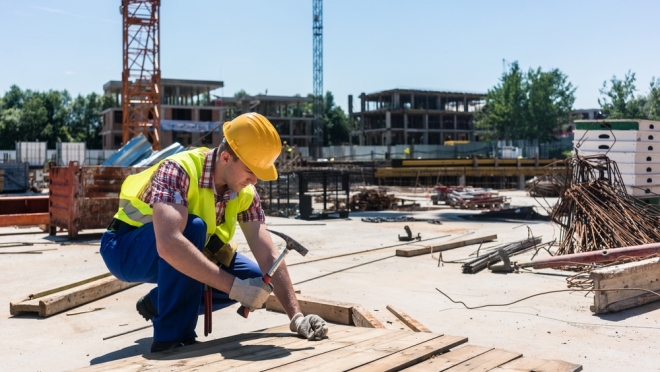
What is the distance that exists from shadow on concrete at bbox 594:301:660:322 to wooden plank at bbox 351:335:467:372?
2.24m

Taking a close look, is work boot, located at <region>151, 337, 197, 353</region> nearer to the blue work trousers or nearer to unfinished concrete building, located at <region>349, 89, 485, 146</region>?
the blue work trousers

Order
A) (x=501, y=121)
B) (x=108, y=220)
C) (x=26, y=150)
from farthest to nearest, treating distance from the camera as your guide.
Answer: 1. (x=501, y=121)
2. (x=26, y=150)
3. (x=108, y=220)

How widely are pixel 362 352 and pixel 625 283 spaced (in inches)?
132

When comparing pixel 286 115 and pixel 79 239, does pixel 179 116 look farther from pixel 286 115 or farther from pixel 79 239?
pixel 79 239

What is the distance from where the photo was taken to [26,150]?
52031mm

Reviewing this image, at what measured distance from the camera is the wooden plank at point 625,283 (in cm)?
542

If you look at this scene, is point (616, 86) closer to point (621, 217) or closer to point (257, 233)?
point (621, 217)

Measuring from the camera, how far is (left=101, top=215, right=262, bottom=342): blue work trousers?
3420mm

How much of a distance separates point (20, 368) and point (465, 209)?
1987 centimetres

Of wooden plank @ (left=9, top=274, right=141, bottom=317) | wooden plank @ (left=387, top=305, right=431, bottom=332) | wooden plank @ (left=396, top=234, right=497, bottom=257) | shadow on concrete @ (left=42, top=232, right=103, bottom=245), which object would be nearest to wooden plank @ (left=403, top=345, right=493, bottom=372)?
wooden plank @ (left=387, top=305, right=431, bottom=332)

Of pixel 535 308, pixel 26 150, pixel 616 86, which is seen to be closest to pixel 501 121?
pixel 616 86

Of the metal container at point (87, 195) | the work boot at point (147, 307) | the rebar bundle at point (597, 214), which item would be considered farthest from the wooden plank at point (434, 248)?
the work boot at point (147, 307)

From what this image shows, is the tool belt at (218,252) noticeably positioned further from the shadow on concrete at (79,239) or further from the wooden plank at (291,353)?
the shadow on concrete at (79,239)

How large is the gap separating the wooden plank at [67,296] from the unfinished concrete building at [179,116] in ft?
198
